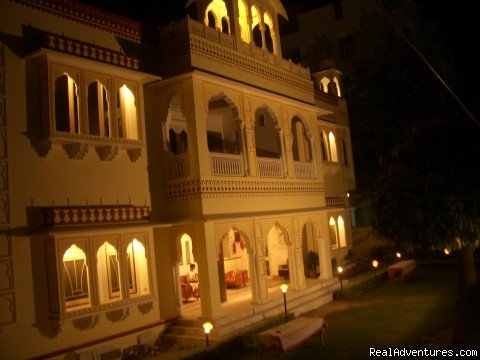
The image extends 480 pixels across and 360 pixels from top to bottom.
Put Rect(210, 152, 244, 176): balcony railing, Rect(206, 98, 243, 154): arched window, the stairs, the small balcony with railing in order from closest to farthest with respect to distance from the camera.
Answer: the stairs, the small balcony with railing, Rect(210, 152, 244, 176): balcony railing, Rect(206, 98, 243, 154): arched window

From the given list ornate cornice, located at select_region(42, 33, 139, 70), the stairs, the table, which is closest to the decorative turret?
ornate cornice, located at select_region(42, 33, 139, 70)

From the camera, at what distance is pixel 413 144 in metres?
11.6

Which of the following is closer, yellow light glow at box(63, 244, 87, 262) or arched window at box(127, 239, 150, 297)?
yellow light glow at box(63, 244, 87, 262)

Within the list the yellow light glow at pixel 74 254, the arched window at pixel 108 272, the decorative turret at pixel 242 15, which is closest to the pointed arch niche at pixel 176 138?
the decorative turret at pixel 242 15

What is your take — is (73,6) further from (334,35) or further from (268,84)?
(334,35)

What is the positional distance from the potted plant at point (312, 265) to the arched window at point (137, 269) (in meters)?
8.75

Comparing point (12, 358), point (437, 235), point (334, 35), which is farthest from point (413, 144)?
point (334, 35)

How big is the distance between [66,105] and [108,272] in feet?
14.8

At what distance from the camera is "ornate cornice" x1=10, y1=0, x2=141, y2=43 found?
38.7ft

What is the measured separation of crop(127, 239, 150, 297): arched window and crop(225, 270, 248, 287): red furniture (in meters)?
6.16

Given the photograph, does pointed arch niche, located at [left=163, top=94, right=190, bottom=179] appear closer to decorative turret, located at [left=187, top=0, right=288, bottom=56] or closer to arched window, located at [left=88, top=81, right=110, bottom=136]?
arched window, located at [left=88, top=81, right=110, bottom=136]

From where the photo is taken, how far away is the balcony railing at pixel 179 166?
14.0m

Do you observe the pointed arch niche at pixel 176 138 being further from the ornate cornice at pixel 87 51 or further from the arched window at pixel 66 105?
the arched window at pixel 66 105

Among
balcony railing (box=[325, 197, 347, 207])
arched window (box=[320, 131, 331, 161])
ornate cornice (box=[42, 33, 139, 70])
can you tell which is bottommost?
balcony railing (box=[325, 197, 347, 207])
